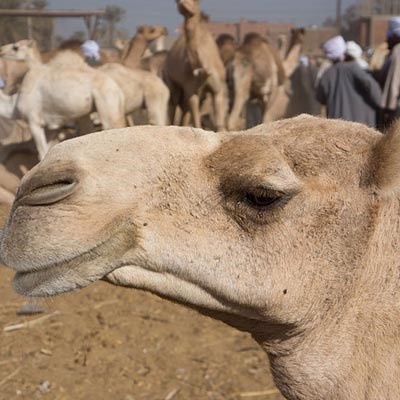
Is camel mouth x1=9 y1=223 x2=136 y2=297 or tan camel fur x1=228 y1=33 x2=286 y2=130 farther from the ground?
camel mouth x1=9 y1=223 x2=136 y2=297

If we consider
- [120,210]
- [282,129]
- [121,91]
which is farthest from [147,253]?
[121,91]

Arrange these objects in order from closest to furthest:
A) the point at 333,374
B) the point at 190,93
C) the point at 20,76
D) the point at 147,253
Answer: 1. the point at 147,253
2. the point at 333,374
3. the point at 20,76
4. the point at 190,93

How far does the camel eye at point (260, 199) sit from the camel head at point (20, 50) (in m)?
8.52

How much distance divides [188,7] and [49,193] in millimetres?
9367

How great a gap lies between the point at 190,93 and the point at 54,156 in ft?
32.0

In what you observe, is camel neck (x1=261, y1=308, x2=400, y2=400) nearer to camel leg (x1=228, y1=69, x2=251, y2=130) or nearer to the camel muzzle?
the camel muzzle

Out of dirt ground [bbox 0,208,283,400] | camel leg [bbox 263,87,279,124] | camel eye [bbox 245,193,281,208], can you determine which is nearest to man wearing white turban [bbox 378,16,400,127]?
dirt ground [bbox 0,208,283,400]

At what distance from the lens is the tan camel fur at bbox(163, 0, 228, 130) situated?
10.6 m

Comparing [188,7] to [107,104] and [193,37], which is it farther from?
[107,104]

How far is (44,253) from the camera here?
155 centimetres

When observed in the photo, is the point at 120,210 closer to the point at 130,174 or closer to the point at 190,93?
the point at 130,174

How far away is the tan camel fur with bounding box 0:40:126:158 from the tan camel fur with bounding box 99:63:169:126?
892 mm

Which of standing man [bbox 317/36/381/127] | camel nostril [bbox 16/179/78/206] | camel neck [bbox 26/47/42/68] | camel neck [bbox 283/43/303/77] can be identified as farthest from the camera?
camel neck [bbox 283/43/303/77]

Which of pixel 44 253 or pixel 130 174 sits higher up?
pixel 130 174
